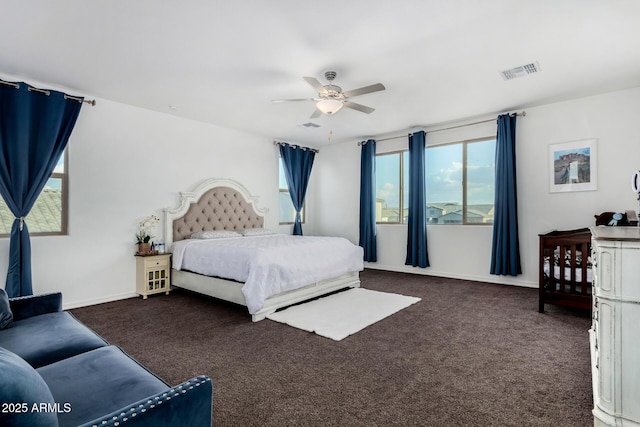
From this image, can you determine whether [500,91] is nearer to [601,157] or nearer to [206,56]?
[601,157]

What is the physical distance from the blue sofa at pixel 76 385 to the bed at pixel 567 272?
3.80m

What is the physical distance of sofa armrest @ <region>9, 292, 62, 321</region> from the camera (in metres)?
2.15

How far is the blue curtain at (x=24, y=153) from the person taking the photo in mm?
3504

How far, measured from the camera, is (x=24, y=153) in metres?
3.60

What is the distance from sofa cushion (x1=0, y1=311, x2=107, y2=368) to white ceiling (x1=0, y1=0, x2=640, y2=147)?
2.27m

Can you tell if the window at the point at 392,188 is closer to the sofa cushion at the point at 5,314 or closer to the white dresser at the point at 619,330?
the white dresser at the point at 619,330

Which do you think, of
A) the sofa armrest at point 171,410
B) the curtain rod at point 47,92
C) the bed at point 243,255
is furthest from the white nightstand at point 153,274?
the sofa armrest at point 171,410

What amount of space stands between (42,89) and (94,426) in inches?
173

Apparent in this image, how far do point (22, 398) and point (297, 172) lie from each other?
637 cm

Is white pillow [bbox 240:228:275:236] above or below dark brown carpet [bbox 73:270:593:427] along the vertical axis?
above

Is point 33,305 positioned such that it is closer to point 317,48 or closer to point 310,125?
point 317,48

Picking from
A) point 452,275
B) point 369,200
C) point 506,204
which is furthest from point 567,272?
point 369,200

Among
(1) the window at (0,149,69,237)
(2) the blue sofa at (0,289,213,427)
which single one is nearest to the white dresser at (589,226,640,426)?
(2) the blue sofa at (0,289,213,427)

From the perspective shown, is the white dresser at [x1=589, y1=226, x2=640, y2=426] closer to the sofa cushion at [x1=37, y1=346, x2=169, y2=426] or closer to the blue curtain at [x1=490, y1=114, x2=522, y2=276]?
the sofa cushion at [x1=37, y1=346, x2=169, y2=426]
